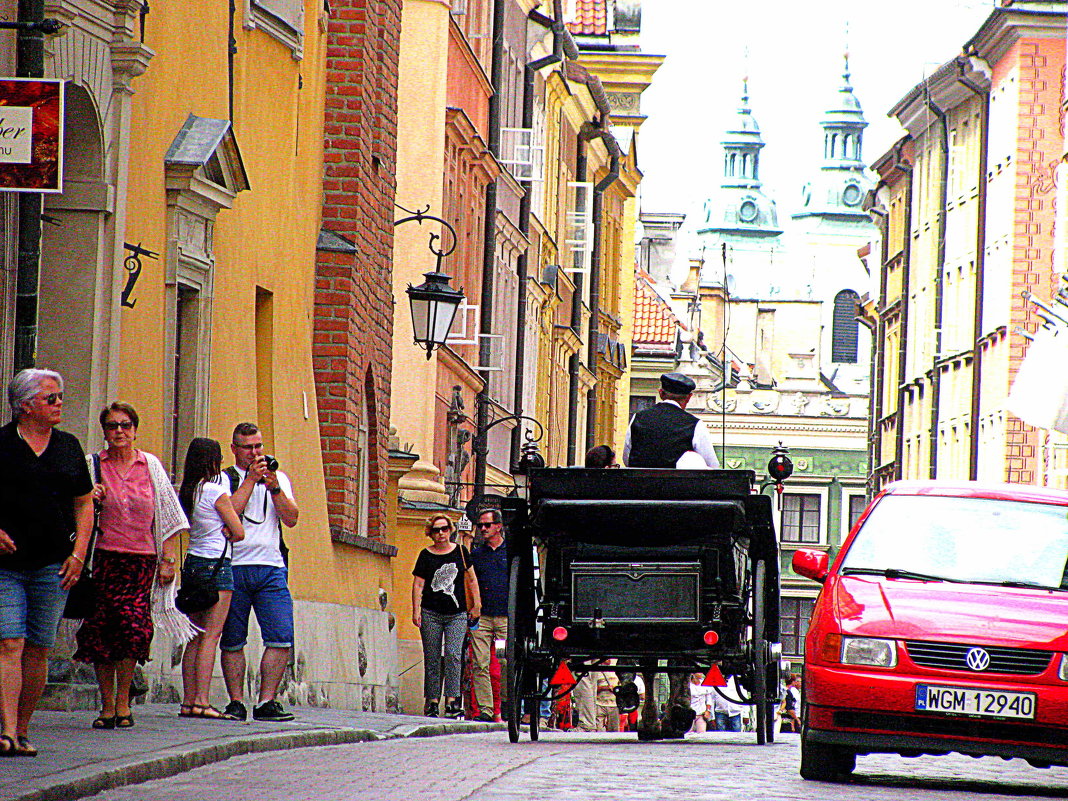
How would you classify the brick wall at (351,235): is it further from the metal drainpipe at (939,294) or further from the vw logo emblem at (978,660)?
the metal drainpipe at (939,294)

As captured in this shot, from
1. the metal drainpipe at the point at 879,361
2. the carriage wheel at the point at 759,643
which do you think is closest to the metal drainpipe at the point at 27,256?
the carriage wheel at the point at 759,643

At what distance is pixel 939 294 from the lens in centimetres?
6278

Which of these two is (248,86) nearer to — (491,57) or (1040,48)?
(491,57)

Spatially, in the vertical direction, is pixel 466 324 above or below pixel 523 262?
below

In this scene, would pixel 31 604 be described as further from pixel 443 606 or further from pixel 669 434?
pixel 443 606

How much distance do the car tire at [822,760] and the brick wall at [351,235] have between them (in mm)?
8825

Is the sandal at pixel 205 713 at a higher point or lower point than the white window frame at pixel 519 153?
lower

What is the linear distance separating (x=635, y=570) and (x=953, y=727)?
303 cm

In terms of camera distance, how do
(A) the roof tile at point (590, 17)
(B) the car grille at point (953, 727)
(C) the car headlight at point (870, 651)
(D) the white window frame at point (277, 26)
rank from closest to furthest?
(B) the car grille at point (953, 727) → (C) the car headlight at point (870, 651) → (D) the white window frame at point (277, 26) → (A) the roof tile at point (590, 17)

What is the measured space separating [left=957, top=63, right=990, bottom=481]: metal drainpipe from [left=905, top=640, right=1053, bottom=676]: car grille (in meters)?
45.6

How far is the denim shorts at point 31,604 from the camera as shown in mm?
10711

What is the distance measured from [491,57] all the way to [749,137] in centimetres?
16112

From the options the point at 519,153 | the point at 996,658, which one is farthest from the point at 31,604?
the point at 519,153

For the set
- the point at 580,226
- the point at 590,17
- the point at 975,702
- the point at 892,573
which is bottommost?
the point at 975,702
